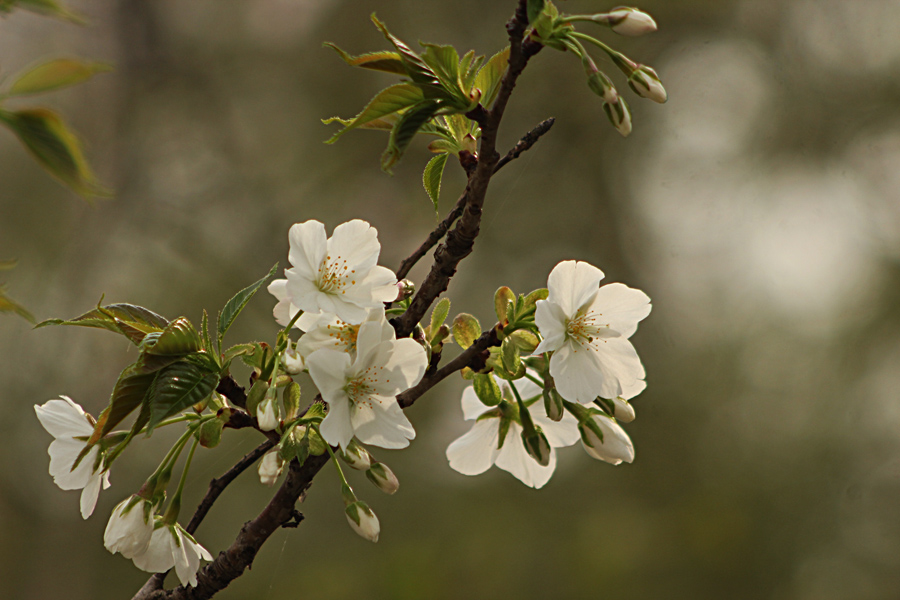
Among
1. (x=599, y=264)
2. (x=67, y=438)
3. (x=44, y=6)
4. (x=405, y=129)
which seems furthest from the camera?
(x=599, y=264)

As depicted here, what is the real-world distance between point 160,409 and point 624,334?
296mm

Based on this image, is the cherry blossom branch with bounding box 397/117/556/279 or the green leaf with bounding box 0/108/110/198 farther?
the cherry blossom branch with bounding box 397/117/556/279

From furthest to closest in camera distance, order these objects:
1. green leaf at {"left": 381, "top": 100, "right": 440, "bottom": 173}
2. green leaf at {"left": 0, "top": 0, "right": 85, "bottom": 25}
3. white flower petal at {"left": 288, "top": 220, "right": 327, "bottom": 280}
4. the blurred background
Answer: the blurred background < white flower petal at {"left": 288, "top": 220, "right": 327, "bottom": 280} < green leaf at {"left": 381, "top": 100, "right": 440, "bottom": 173} < green leaf at {"left": 0, "top": 0, "right": 85, "bottom": 25}

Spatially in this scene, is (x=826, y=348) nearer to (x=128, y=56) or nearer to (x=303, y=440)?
(x=303, y=440)

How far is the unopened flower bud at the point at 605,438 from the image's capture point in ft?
1.49

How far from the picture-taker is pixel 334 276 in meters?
0.46

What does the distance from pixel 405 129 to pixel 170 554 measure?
31 centimetres

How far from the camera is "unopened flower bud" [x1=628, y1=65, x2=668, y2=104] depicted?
398mm

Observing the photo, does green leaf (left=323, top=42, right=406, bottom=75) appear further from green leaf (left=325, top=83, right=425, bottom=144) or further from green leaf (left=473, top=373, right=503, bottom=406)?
green leaf (left=473, top=373, right=503, bottom=406)

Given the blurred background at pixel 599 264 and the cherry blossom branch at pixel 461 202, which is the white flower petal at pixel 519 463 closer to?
the cherry blossom branch at pixel 461 202

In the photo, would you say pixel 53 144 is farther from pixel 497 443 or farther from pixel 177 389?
pixel 497 443

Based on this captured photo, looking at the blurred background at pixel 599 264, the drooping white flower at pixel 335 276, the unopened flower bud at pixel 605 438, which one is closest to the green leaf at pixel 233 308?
the drooping white flower at pixel 335 276

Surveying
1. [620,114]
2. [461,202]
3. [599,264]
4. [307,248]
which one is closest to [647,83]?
[620,114]

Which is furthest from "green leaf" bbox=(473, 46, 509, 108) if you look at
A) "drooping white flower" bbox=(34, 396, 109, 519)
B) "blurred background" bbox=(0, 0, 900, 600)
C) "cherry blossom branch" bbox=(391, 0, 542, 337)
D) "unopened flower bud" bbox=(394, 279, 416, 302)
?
"blurred background" bbox=(0, 0, 900, 600)
